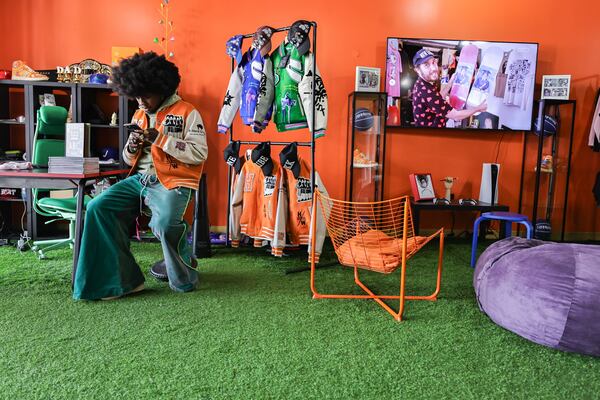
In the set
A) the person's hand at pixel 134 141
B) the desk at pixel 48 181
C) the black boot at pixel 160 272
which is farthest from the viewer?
the black boot at pixel 160 272

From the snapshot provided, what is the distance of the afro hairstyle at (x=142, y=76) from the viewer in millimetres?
2602

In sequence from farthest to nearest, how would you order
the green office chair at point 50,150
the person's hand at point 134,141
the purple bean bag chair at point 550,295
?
the green office chair at point 50,150 → the person's hand at point 134,141 → the purple bean bag chair at point 550,295

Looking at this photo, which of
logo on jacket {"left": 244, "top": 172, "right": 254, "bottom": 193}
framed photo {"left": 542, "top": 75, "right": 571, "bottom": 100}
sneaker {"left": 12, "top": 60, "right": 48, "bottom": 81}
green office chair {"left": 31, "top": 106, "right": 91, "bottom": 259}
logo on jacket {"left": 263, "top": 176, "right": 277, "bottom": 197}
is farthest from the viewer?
framed photo {"left": 542, "top": 75, "right": 571, "bottom": 100}

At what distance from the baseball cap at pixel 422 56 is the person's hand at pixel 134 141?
2.96 meters

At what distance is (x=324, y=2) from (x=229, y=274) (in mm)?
2916

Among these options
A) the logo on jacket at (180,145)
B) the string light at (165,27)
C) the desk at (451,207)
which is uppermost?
the string light at (165,27)

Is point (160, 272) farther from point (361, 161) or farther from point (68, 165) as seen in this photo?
point (361, 161)

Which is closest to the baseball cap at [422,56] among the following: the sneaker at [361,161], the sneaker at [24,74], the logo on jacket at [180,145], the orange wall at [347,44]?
the orange wall at [347,44]

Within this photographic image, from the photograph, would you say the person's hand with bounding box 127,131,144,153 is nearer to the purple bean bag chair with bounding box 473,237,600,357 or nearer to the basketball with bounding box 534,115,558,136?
the purple bean bag chair with bounding box 473,237,600,357

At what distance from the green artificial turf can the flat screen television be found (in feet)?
7.30

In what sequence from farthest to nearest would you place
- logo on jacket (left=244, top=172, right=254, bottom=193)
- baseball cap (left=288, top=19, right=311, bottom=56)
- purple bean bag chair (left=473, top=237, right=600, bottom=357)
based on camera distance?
logo on jacket (left=244, top=172, right=254, bottom=193) → baseball cap (left=288, top=19, right=311, bottom=56) → purple bean bag chair (left=473, top=237, right=600, bottom=357)

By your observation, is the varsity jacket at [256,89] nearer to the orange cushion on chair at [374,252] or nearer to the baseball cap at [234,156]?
the baseball cap at [234,156]

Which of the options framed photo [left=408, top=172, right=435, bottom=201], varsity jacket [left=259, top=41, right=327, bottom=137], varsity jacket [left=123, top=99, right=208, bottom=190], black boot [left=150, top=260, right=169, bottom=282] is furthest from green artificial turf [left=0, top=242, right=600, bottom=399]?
framed photo [left=408, top=172, right=435, bottom=201]

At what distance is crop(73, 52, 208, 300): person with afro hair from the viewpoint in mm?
2574
